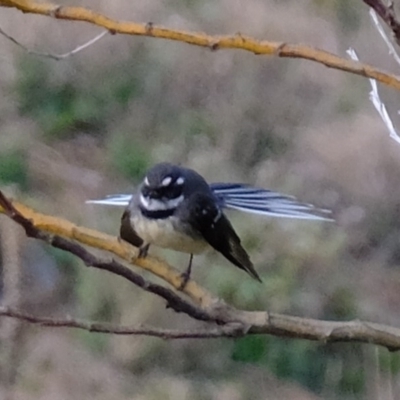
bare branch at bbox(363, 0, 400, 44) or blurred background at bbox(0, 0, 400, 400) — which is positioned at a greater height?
bare branch at bbox(363, 0, 400, 44)

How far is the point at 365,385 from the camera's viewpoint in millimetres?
2557

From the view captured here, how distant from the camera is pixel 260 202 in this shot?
1.40 metres

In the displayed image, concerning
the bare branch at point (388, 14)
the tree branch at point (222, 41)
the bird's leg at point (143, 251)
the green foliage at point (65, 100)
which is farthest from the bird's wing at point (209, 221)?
the green foliage at point (65, 100)

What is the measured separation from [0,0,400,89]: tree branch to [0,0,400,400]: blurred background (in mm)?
1434

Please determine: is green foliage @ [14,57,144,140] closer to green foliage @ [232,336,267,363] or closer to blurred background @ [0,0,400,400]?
blurred background @ [0,0,400,400]

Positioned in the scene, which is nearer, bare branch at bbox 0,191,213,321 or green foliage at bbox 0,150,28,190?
bare branch at bbox 0,191,213,321

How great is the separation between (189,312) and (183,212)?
0.83m

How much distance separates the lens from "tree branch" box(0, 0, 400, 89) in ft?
2.44

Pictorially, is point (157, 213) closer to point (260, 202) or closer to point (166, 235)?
point (166, 235)

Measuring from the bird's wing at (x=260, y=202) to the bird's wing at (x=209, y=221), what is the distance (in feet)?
0.08

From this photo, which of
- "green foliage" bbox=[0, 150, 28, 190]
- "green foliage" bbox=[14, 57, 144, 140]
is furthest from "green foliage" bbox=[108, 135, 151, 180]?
"green foliage" bbox=[0, 150, 28, 190]

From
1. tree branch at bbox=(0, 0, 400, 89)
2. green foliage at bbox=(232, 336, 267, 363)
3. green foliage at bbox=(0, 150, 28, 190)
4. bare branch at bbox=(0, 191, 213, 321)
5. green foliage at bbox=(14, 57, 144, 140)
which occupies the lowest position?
green foliage at bbox=(14, 57, 144, 140)

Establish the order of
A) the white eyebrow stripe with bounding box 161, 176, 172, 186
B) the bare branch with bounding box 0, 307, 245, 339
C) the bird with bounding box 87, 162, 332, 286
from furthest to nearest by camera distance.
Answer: the white eyebrow stripe with bounding box 161, 176, 172, 186
the bird with bounding box 87, 162, 332, 286
the bare branch with bounding box 0, 307, 245, 339

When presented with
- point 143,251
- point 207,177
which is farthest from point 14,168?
point 143,251
